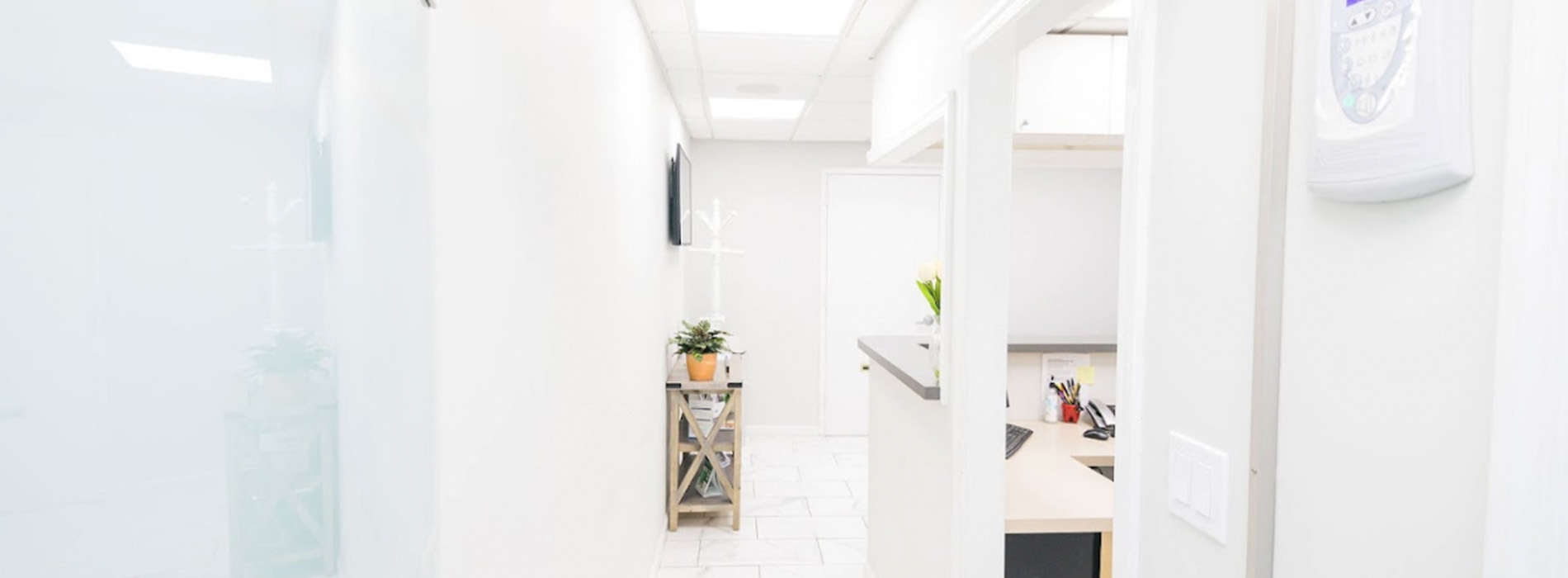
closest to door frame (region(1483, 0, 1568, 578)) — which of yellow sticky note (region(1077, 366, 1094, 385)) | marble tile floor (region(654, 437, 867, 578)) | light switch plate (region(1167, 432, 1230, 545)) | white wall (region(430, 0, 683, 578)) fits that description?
light switch plate (region(1167, 432, 1230, 545))

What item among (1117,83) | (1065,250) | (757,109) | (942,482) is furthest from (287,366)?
(757,109)

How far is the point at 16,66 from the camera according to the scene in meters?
0.34

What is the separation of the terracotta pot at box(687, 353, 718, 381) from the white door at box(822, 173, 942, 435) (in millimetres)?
2031

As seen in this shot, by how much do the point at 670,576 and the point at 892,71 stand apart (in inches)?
90.7

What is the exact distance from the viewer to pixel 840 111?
14.9ft

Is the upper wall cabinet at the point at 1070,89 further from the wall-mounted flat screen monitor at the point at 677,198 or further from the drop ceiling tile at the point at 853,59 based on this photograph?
the wall-mounted flat screen monitor at the point at 677,198

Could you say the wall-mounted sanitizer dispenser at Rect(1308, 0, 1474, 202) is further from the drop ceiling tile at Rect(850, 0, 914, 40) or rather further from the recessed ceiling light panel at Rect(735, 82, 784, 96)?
the recessed ceiling light panel at Rect(735, 82, 784, 96)

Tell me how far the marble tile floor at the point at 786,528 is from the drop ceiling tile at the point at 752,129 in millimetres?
2226

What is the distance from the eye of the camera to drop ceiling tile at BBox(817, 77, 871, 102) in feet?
12.2

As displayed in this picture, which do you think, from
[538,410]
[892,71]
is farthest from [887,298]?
[538,410]

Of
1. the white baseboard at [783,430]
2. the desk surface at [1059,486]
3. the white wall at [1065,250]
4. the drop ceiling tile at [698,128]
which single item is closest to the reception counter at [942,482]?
the desk surface at [1059,486]

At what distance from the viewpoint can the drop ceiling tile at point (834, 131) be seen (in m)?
4.95

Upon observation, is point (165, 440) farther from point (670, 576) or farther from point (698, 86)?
point (698, 86)

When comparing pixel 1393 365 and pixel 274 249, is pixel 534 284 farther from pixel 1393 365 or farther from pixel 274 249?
pixel 1393 365
